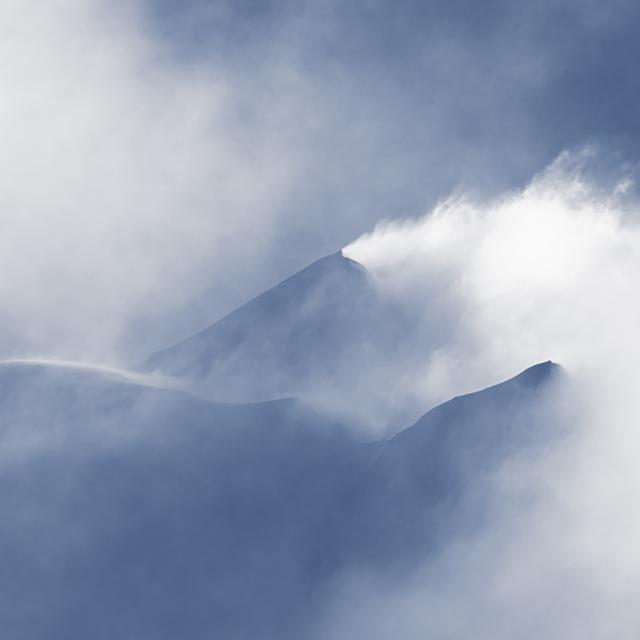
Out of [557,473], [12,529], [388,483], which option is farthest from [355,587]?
[12,529]

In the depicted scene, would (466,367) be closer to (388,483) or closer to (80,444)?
(388,483)

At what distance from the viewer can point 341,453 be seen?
228 feet

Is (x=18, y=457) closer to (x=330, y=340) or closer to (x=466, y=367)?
(x=330, y=340)

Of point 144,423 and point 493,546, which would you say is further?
point 144,423

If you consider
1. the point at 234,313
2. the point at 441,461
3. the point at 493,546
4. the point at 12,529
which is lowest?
the point at 493,546

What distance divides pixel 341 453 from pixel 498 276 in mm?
11311

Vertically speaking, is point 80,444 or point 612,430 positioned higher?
point 80,444

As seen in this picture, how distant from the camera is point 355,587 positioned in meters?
65.3

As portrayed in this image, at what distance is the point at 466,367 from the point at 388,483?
6.67 metres

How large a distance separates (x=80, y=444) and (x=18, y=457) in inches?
117

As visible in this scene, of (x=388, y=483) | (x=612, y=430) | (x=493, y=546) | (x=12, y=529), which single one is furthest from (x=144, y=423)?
(x=612, y=430)

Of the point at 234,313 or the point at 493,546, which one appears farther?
the point at 234,313

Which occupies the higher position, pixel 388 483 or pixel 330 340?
pixel 330 340

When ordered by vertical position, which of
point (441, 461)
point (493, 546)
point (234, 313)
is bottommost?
point (493, 546)
